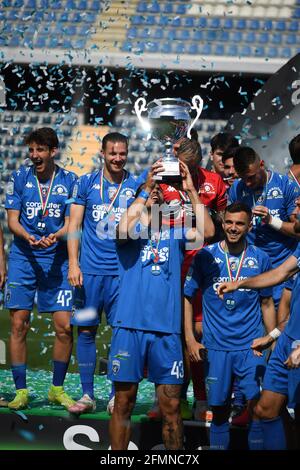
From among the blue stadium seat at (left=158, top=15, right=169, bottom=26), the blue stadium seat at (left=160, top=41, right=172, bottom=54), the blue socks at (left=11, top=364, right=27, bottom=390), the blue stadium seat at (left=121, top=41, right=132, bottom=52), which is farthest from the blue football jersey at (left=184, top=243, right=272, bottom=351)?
the blue stadium seat at (left=158, top=15, right=169, bottom=26)

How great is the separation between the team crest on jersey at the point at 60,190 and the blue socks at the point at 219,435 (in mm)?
1885

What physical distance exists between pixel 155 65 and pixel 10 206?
901cm

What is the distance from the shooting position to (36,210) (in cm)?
597

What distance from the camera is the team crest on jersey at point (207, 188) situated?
557 centimetres

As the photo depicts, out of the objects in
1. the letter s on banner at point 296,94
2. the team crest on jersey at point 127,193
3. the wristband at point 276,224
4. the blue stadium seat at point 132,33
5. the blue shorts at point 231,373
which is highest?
the blue stadium seat at point 132,33

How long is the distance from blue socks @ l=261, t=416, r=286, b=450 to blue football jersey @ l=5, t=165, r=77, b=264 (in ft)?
6.46

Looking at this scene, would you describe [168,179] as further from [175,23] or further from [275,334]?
[175,23]

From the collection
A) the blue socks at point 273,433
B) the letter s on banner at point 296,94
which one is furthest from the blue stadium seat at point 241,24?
the blue socks at point 273,433

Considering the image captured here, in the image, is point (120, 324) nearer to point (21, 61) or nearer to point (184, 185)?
point (184, 185)

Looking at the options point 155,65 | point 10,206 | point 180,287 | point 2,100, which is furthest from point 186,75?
point 180,287

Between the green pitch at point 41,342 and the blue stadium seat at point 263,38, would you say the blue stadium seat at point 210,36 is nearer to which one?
the blue stadium seat at point 263,38

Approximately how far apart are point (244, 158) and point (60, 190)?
1.31 metres

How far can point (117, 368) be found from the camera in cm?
482
